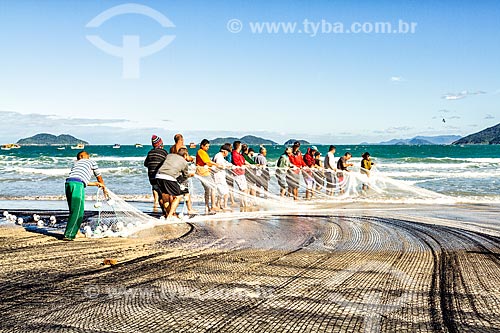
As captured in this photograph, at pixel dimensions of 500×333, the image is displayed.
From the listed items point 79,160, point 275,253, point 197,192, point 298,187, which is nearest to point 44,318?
point 275,253

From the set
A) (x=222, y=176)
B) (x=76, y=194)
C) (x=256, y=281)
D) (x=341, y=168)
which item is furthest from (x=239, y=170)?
(x=256, y=281)

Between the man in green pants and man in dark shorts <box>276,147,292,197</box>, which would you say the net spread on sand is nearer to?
Answer: man in dark shorts <box>276,147,292,197</box>

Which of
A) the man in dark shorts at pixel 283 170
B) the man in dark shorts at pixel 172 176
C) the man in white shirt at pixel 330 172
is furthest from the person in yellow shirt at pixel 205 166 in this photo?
the man in white shirt at pixel 330 172

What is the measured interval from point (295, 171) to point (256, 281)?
35.8 ft

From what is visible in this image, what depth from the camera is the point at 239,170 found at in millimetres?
13789

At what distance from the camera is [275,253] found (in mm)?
7469

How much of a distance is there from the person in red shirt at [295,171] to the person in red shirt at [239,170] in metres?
→ 2.45

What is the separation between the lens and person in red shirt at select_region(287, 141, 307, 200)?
1633 centimetres

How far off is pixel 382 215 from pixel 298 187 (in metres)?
4.38

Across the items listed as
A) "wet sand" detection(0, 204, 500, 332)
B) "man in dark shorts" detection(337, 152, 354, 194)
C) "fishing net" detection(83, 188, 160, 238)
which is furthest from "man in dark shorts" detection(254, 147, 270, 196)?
"wet sand" detection(0, 204, 500, 332)

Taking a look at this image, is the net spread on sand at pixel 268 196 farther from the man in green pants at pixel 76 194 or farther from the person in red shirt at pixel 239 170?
the man in green pants at pixel 76 194

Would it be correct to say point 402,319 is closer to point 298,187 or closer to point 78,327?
point 78,327

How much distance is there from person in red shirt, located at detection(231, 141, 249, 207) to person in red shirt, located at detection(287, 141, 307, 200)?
96.6 inches

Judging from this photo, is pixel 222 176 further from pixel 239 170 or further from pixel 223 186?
pixel 239 170
